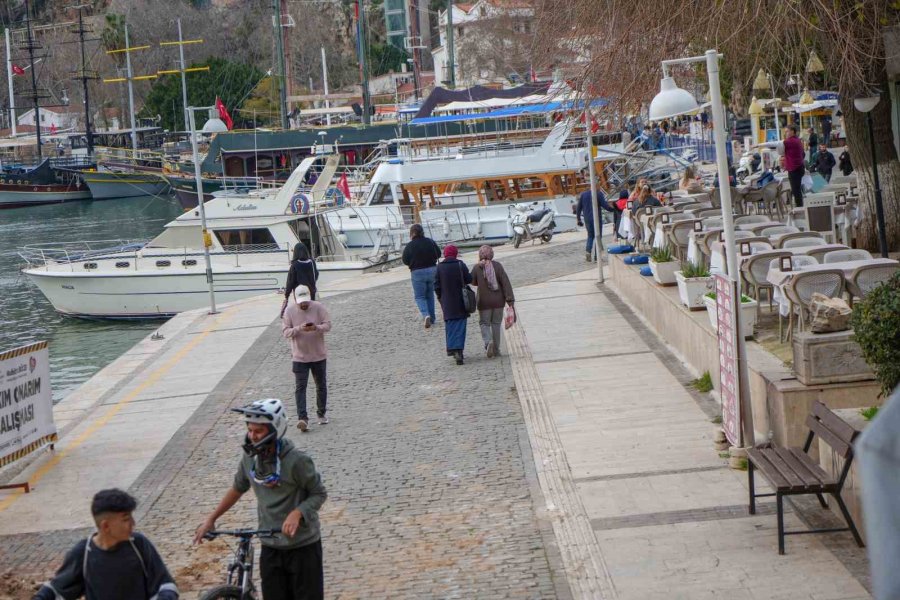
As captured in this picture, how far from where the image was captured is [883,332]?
25.2 ft

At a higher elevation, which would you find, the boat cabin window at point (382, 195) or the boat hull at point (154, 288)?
the boat cabin window at point (382, 195)

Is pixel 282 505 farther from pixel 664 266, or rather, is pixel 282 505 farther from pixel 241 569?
pixel 664 266

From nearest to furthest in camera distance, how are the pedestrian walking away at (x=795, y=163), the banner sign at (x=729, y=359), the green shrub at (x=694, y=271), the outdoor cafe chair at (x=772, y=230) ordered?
the banner sign at (x=729, y=359)
the green shrub at (x=694, y=271)
the outdoor cafe chair at (x=772, y=230)
the pedestrian walking away at (x=795, y=163)

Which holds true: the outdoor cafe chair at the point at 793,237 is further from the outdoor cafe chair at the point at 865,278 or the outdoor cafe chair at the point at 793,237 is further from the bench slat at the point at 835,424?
the bench slat at the point at 835,424

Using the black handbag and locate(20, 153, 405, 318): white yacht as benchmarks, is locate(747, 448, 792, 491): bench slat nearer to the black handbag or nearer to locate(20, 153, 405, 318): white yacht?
the black handbag

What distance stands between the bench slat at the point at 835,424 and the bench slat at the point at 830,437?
23mm

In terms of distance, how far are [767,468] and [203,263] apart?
25238 mm

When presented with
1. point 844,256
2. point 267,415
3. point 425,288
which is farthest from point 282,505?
point 425,288

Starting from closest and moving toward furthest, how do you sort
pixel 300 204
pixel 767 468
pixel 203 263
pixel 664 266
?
pixel 767 468, pixel 664 266, pixel 203 263, pixel 300 204

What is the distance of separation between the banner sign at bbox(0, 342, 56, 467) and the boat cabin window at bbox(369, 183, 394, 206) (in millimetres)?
29684

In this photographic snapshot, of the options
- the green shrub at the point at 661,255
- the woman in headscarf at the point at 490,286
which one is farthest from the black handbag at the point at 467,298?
the green shrub at the point at 661,255

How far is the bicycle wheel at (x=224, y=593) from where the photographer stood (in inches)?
242

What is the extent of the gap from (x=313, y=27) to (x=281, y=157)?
40188 millimetres

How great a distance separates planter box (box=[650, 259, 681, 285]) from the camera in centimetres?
1592
